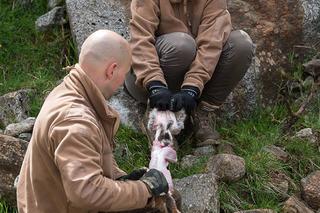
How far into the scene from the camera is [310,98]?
4.90 metres

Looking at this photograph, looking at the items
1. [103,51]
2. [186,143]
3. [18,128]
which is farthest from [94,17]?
[103,51]

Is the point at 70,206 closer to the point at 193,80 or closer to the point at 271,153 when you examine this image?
the point at 193,80

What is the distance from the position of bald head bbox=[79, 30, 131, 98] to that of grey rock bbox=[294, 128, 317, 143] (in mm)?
2150

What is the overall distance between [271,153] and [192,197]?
770 millimetres

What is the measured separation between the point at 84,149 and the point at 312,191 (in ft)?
6.61

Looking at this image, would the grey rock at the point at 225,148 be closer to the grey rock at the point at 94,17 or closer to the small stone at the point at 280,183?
the small stone at the point at 280,183

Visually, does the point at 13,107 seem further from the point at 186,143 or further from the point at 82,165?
the point at 82,165

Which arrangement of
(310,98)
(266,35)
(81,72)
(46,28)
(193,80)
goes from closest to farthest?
(81,72) < (193,80) < (310,98) < (266,35) < (46,28)

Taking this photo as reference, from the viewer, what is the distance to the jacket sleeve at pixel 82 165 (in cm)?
262

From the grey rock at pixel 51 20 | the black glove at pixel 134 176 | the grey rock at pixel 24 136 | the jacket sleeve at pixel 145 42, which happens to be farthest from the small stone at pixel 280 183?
the grey rock at pixel 51 20

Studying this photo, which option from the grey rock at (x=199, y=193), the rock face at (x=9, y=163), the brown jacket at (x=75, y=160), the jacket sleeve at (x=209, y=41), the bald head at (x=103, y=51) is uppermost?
the bald head at (x=103, y=51)

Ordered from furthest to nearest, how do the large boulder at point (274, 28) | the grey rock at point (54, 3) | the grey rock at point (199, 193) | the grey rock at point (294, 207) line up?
1. the grey rock at point (54, 3)
2. the large boulder at point (274, 28)
3. the grey rock at point (294, 207)
4. the grey rock at point (199, 193)

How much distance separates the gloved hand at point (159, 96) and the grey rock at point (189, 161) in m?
0.45

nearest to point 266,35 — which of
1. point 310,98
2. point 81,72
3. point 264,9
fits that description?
point 264,9
